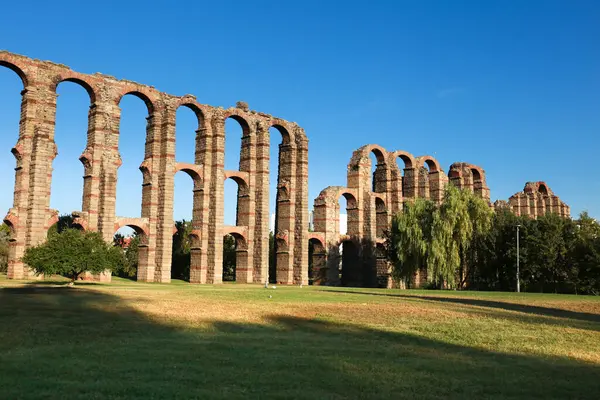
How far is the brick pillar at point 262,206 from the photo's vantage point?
50.5 m

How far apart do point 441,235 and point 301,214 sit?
13.2m

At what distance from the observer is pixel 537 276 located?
46.9m

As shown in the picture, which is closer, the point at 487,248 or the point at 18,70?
the point at 18,70

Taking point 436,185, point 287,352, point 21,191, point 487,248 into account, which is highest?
point 436,185

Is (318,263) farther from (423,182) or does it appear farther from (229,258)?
(423,182)

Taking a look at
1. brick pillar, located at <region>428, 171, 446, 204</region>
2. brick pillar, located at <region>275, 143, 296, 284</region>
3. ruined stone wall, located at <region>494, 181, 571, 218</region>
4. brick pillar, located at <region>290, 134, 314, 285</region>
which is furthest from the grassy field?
ruined stone wall, located at <region>494, 181, 571, 218</region>

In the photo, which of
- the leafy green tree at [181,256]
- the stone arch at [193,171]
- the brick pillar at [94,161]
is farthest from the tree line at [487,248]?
the brick pillar at [94,161]

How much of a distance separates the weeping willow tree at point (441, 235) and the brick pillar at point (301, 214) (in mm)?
8208

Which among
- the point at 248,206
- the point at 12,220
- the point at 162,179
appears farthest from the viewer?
the point at 248,206

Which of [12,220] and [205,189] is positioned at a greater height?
[205,189]

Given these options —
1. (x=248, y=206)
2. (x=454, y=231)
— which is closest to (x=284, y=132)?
(x=248, y=206)

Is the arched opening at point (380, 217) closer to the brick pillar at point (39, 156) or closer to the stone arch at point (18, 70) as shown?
the brick pillar at point (39, 156)

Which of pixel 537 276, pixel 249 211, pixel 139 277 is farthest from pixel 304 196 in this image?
pixel 537 276

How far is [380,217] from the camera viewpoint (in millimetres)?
60750
